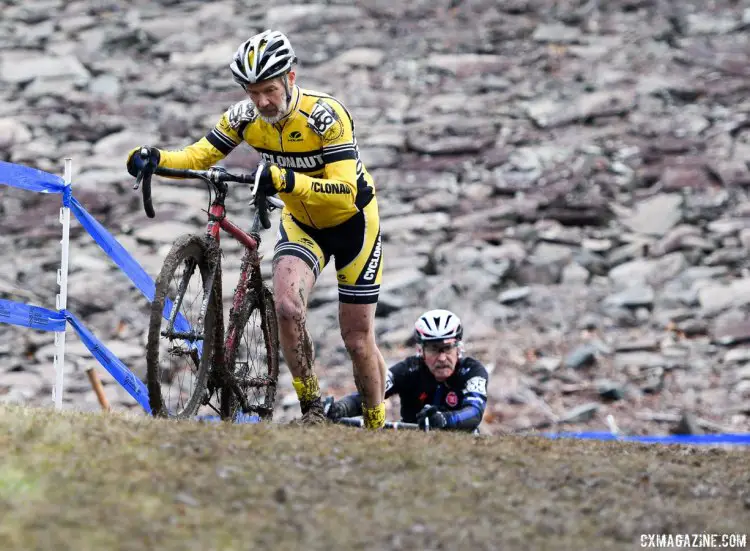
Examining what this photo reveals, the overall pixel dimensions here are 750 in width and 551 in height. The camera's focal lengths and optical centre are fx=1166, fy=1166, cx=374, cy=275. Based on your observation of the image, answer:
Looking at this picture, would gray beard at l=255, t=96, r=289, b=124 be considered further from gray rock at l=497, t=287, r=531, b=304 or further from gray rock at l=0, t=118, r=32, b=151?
gray rock at l=0, t=118, r=32, b=151

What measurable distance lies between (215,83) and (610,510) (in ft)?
87.4

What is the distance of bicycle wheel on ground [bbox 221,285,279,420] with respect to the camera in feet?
31.0

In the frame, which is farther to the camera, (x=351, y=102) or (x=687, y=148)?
(x=351, y=102)

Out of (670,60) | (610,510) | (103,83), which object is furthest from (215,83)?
(610,510)

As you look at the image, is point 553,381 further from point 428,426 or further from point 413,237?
point 428,426

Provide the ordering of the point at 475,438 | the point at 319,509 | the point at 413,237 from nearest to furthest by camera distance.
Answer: the point at 319,509
the point at 475,438
the point at 413,237

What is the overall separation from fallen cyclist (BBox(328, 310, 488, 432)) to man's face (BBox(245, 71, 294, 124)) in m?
3.02

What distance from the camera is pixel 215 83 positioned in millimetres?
31797

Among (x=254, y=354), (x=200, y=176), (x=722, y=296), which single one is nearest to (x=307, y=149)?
(x=200, y=176)

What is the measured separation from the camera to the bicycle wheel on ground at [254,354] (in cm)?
945

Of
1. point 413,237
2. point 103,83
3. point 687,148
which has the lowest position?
point 413,237

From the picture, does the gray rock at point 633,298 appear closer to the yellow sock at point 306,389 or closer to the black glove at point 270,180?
the yellow sock at point 306,389

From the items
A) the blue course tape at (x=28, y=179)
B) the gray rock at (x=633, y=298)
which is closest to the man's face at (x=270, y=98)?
the blue course tape at (x=28, y=179)

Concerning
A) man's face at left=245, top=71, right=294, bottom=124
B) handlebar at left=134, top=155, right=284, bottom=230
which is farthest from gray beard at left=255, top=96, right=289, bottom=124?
handlebar at left=134, top=155, right=284, bottom=230
